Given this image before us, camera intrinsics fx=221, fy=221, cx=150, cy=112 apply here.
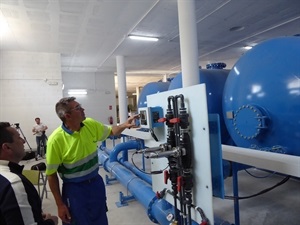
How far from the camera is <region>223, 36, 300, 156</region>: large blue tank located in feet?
4.79

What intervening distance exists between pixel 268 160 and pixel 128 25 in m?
4.61

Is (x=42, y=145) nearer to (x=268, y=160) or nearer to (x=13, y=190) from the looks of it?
(x=13, y=190)

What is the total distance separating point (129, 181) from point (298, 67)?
75.9 inches

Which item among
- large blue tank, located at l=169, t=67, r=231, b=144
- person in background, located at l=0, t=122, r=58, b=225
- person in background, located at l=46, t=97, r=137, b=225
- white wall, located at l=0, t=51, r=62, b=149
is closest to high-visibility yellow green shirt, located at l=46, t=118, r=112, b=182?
person in background, located at l=46, t=97, r=137, b=225

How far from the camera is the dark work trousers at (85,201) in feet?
5.15

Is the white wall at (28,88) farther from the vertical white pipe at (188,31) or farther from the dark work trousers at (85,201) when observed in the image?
the dark work trousers at (85,201)

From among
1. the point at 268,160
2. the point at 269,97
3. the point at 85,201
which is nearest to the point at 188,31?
the point at 269,97

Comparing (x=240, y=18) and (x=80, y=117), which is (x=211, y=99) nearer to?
(x=80, y=117)

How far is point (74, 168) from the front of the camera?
156cm

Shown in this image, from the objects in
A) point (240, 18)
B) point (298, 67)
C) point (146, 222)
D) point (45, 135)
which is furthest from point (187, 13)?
point (45, 135)

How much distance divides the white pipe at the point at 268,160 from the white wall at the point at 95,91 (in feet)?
29.6

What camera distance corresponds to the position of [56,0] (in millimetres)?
3752

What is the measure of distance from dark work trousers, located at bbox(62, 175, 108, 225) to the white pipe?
971mm

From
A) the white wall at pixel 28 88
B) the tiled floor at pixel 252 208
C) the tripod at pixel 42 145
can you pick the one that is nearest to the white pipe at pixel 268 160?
the tiled floor at pixel 252 208
